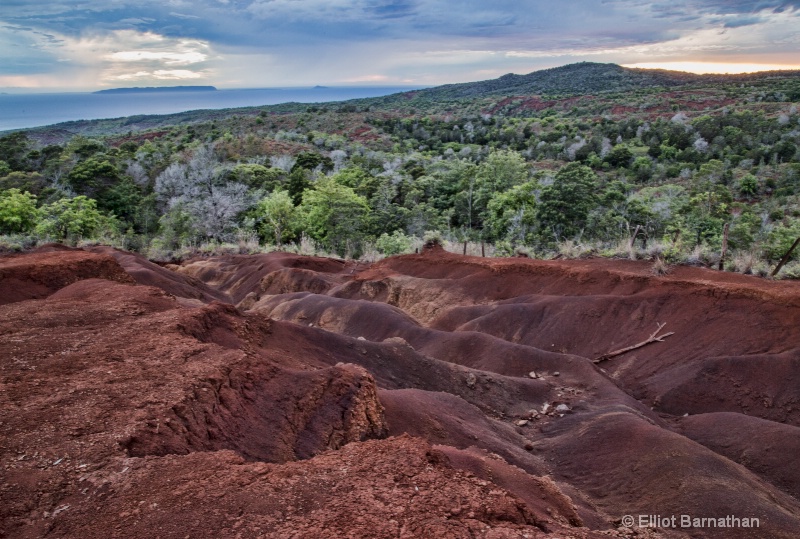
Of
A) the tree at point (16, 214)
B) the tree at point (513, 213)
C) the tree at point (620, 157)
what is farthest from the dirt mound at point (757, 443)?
the tree at point (620, 157)

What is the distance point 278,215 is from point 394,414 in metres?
31.1

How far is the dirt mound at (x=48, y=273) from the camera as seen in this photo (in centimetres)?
1255

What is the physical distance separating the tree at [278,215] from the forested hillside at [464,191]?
0.40ft

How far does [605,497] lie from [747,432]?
383 centimetres

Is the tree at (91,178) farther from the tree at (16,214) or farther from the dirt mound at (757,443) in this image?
the dirt mound at (757,443)

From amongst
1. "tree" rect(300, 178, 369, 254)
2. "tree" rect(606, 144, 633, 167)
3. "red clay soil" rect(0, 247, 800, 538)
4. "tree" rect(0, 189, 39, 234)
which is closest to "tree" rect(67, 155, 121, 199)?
"tree" rect(0, 189, 39, 234)

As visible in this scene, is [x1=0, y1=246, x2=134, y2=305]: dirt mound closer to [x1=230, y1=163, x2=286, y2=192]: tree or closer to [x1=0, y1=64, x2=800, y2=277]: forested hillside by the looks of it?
[x1=0, y1=64, x2=800, y2=277]: forested hillside

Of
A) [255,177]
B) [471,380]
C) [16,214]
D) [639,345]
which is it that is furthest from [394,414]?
[255,177]

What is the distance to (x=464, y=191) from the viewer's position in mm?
41719

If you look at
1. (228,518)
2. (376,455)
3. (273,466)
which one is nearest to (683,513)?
(376,455)

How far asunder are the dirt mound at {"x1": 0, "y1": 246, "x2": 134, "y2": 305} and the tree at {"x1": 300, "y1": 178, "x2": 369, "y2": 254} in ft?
68.5

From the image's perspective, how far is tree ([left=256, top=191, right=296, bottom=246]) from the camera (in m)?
36.6

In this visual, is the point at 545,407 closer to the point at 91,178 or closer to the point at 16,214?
the point at 16,214

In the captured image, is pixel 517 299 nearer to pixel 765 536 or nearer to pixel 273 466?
pixel 765 536
